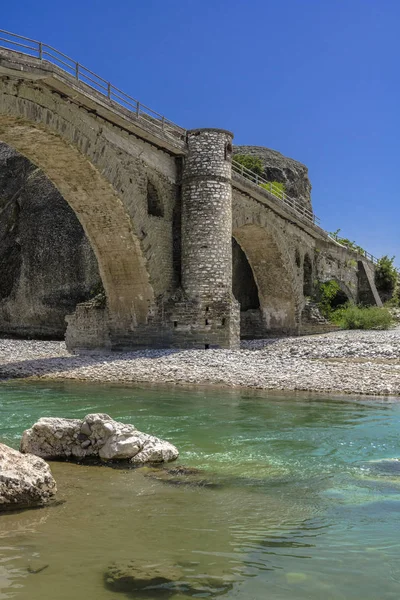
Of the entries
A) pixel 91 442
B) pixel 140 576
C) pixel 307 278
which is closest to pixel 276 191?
pixel 307 278

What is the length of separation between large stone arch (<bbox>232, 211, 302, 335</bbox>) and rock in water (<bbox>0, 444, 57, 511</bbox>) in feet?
69.5

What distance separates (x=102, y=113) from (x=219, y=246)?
546cm

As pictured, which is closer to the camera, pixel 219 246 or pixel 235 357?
pixel 235 357

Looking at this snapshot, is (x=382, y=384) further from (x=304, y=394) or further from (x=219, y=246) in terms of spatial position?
(x=219, y=246)

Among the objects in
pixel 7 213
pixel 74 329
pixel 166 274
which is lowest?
pixel 74 329

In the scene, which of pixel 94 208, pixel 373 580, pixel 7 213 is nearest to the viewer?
pixel 373 580

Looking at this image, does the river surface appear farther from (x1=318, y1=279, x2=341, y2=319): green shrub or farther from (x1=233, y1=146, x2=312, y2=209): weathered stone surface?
(x1=233, y1=146, x2=312, y2=209): weathered stone surface

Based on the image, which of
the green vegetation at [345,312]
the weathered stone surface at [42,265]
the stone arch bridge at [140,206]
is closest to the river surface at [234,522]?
the stone arch bridge at [140,206]

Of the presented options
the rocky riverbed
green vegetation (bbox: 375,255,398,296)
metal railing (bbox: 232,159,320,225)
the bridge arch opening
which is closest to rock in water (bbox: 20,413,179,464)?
the rocky riverbed

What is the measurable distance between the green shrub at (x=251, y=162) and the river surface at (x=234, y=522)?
2797 centimetres

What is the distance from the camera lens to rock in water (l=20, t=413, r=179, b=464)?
6.64 m

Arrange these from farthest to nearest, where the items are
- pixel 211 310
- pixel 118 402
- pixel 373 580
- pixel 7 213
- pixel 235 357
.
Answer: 1. pixel 7 213
2. pixel 211 310
3. pixel 235 357
4. pixel 118 402
5. pixel 373 580

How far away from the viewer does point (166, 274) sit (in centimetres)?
2055

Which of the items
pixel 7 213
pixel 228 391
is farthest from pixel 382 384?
pixel 7 213
